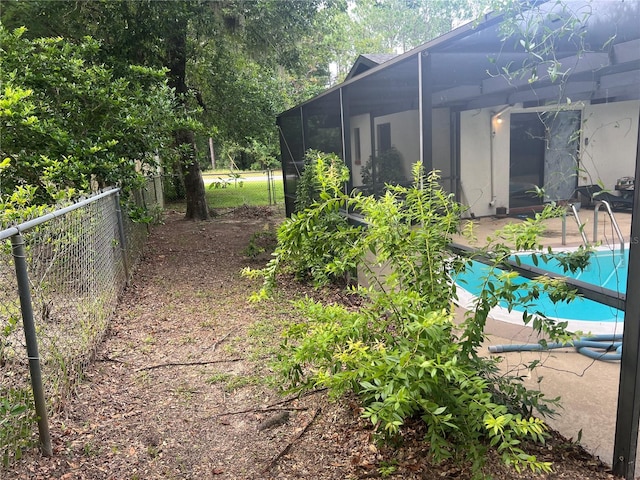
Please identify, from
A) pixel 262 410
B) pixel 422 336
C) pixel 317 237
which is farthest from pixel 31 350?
pixel 422 336

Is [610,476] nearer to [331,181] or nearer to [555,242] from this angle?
[555,242]

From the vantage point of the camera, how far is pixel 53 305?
336 cm

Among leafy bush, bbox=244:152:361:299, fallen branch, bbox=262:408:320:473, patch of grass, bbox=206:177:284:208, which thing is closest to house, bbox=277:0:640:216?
leafy bush, bbox=244:152:361:299

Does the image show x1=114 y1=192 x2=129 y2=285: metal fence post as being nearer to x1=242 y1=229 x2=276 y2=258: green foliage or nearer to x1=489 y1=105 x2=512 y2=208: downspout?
x1=242 y1=229 x2=276 y2=258: green foliage

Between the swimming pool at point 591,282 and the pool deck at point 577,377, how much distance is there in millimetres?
102

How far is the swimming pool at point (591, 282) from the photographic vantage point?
88.2 inches

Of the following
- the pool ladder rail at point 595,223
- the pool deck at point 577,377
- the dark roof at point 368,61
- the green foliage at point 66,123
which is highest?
the dark roof at point 368,61

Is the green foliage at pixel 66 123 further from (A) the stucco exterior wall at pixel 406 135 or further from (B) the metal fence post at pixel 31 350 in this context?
(A) the stucco exterior wall at pixel 406 135

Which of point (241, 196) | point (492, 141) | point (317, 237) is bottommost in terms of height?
point (241, 196)

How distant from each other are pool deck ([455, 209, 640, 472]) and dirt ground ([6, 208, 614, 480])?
0.15m

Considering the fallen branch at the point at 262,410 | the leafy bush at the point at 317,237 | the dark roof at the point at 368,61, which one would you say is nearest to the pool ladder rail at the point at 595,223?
the leafy bush at the point at 317,237

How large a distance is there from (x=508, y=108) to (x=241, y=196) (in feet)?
51.0

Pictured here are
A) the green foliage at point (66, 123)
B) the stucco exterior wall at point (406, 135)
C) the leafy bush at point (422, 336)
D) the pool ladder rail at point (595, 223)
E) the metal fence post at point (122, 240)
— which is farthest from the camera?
the metal fence post at point (122, 240)

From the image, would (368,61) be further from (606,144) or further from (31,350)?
(31,350)
